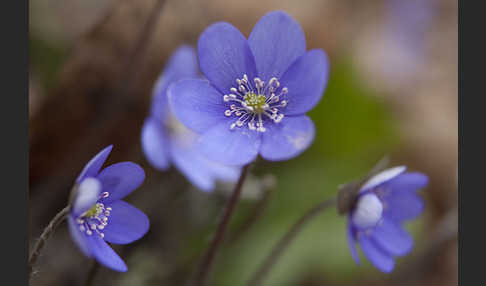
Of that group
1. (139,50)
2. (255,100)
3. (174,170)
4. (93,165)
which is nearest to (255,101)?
(255,100)

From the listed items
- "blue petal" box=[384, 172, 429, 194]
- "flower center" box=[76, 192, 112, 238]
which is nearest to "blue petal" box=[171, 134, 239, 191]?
"flower center" box=[76, 192, 112, 238]

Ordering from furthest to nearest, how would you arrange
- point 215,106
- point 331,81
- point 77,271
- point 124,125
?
point 331,81 < point 124,125 < point 77,271 < point 215,106

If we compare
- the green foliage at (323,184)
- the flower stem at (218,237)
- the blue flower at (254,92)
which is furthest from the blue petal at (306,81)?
the green foliage at (323,184)

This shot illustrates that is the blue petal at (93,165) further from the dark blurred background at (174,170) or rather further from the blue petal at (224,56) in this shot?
the dark blurred background at (174,170)

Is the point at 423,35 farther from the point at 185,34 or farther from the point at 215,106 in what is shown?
the point at 215,106

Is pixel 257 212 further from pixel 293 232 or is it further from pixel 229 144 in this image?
pixel 229 144

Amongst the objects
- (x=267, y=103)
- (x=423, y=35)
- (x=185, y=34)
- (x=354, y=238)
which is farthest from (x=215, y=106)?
(x=423, y=35)

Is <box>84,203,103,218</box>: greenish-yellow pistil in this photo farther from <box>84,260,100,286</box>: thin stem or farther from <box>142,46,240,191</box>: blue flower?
<box>142,46,240,191</box>: blue flower
